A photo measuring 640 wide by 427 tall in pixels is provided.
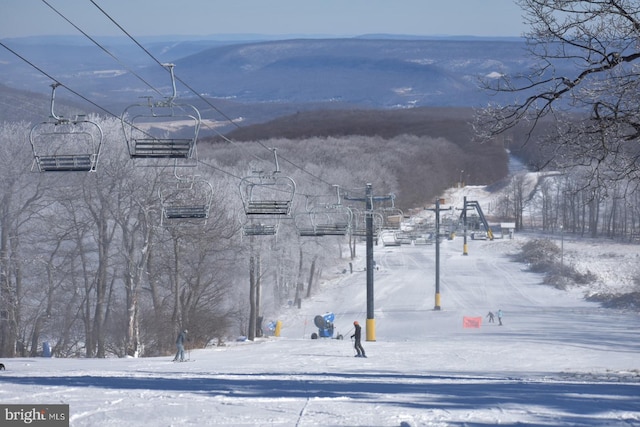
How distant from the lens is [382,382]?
43.7 feet

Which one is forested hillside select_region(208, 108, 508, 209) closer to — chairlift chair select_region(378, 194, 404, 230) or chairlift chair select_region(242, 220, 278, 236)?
chairlift chair select_region(378, 194, 404, 230)

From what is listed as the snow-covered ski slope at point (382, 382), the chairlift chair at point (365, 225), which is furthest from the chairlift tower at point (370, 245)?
the snow-covered ski slope at point (382, 382)

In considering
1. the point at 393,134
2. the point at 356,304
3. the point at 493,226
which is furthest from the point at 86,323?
the point at 393,134

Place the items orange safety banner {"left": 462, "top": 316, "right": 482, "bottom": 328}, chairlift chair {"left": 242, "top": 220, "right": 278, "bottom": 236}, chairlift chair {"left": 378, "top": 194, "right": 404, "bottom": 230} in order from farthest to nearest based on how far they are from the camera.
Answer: orange safety banner {"left": 462, "top": 316, "right": 482, "bottom": 328}
chairlift chair {"left": 378, "top": 194, "right": 404, "bottom": 230}
chairlift chair {"left": 242, "top": 220, "right": 278, "bottom": 236}

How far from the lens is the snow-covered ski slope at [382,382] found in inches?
360

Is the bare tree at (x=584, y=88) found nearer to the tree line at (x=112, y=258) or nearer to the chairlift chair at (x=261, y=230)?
the chairlift chair at (x=261, y=230)

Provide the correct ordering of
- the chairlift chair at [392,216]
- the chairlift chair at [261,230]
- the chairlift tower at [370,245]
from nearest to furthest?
the chairlift chair at [261,230] → the chairlift chair at [392,216] → the chairlift tower at [370,245]

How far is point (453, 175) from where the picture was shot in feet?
269

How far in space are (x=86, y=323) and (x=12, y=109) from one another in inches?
383

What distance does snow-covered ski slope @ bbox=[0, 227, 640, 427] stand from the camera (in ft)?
30.0

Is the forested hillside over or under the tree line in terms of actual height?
over

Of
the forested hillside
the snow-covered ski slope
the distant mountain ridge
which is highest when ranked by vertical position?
the distant mountain ridge

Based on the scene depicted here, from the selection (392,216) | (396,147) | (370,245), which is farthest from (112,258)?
(396,147)

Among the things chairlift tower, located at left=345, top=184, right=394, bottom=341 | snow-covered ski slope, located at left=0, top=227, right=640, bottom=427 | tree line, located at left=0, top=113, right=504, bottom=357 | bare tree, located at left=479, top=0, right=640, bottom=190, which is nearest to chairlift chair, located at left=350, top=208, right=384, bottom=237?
chairlift tower, located at left=345, top=184, right=394, bottom=341
